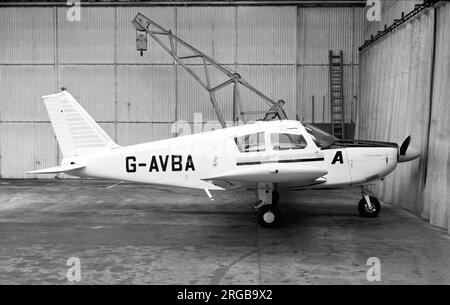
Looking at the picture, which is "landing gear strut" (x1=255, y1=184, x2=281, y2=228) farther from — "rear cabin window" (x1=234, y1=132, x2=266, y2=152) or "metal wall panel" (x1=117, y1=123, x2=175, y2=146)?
"metal wall panel" (x1=117, y1=123, x2=175, y2=146)

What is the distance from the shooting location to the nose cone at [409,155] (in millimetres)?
9588

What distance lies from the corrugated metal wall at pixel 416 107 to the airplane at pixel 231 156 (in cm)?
78

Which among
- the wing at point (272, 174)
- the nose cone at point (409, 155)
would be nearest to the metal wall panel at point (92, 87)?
the wing at point (272, 174)

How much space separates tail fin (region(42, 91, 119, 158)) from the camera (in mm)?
9781

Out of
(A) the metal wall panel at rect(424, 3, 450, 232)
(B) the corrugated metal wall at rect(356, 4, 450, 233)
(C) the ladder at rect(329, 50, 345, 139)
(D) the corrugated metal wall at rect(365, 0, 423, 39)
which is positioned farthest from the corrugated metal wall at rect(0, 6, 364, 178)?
(A) the metal wall panel at rect(424, 3, 450, 232)

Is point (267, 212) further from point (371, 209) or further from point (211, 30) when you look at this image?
point (211, 30)

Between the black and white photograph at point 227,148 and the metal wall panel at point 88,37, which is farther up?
the metal wall panel at point 88,37

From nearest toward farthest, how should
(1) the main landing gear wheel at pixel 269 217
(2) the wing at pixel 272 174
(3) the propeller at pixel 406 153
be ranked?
(2) the wing at pixel 272 174 < (1) the main landing gear wheel at pixel 269 217 < (3) the propeller at pixel 406 153

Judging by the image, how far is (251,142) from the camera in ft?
30.6

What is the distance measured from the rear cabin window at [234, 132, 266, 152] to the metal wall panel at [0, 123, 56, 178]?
1201cm

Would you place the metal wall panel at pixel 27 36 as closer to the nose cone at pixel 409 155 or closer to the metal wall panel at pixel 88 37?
the metal wall panel at pixel 88 37

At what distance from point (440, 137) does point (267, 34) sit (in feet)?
34.9

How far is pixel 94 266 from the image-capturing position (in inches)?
258

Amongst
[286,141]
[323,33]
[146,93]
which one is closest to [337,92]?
[323,33]
